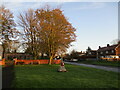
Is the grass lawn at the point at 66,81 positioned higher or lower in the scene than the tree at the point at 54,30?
lower

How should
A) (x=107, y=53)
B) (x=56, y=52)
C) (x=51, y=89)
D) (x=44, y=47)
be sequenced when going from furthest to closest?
1. (x=107, y=53)
2. (x=56, y=52)
3. (x=44, y=47)
4. (x=51, y=89)

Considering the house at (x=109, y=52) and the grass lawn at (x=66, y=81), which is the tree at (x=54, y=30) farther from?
the house at (x=109, y=52)

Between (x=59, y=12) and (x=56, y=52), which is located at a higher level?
(x=59, y=12)

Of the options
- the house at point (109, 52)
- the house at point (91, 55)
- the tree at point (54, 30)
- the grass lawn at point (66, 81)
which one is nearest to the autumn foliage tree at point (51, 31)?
the tree at point (54, 30)

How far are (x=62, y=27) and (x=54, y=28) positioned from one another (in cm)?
221

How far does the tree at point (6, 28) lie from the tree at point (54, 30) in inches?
353

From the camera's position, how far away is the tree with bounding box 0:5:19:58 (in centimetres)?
3319

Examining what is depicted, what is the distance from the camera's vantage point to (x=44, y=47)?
1198 inches

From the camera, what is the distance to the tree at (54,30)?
94.2 feet

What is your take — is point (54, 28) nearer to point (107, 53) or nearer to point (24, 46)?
point (24, 46)

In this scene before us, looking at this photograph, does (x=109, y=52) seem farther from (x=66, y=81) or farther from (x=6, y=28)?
(x=66, y=81)

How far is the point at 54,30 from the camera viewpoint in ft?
94.2

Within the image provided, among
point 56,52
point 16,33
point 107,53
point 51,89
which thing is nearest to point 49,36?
point 56,52

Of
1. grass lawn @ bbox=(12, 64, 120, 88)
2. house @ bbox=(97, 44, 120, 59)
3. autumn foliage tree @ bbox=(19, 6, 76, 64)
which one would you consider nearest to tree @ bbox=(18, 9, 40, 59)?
autumn foliage tree @ bbox=(19, 6, 76, 64)
